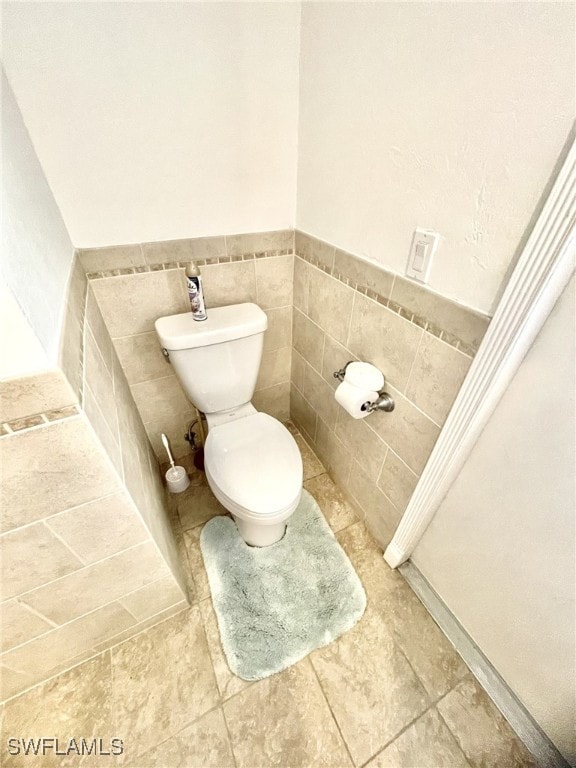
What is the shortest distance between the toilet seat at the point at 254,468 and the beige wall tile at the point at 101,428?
1.46ft

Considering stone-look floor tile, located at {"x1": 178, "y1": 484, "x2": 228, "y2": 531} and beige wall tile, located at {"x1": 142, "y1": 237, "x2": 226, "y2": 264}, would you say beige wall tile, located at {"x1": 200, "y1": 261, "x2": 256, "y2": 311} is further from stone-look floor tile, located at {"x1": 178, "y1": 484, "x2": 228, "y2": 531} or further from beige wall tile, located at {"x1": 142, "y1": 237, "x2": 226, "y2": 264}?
stone-look floor tile, located at {"x1": 178, "y1": 484, "x2": 228, "y2": 531}

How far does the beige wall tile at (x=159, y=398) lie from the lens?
51.8 inches

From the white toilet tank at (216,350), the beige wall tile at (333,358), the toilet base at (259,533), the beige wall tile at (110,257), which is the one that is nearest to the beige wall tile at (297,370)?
→ the beige wall tile at (333,358)

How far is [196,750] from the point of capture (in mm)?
869

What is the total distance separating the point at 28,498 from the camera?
570 mm

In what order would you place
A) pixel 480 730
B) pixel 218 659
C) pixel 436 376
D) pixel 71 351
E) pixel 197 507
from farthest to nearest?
pixel 197 507, pixel 218 659, pixel 480 730, pixel 436 376, pixel 71 351

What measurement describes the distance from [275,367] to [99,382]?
0.90 metres

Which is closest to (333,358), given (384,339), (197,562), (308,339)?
(308,339)

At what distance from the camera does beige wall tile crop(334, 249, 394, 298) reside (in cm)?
86

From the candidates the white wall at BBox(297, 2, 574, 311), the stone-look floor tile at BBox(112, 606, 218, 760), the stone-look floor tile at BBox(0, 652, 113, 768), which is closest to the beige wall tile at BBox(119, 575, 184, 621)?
the stone-look floor tile at BBox(112, 606, 218, 760)

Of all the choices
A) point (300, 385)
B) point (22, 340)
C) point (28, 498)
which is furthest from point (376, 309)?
point (28, 498)

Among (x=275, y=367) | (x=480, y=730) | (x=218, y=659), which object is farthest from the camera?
(x=275, y=367)

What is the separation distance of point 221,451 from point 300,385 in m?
0.55

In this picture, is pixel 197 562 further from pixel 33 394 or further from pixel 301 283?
pixel 301 283
